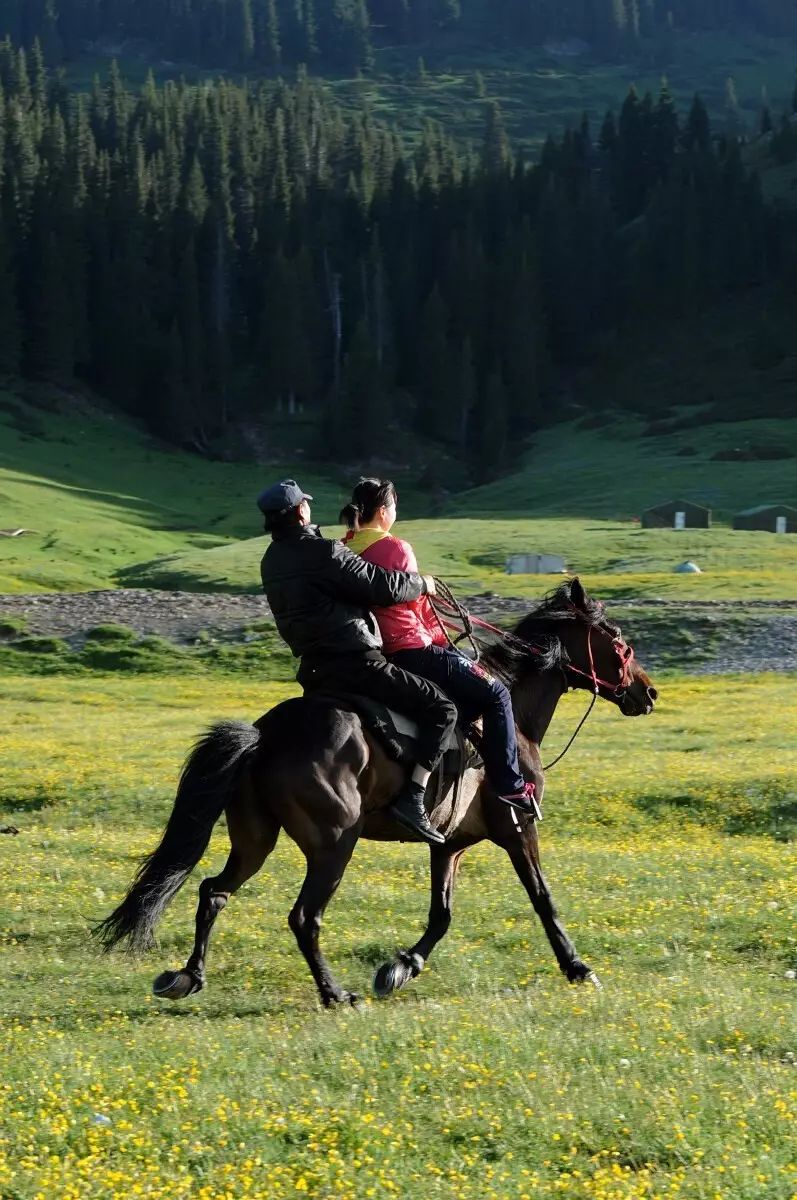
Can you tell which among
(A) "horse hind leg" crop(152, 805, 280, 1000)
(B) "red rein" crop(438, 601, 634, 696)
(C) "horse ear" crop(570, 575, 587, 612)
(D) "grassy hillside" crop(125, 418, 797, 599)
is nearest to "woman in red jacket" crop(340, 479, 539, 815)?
(B) "red rein" crop(438, 601, 634, 696)

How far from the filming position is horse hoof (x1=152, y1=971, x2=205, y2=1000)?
12.4 meters

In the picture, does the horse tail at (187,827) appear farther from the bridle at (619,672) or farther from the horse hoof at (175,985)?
the bridle at (619,672)

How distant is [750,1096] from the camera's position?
9484 mm

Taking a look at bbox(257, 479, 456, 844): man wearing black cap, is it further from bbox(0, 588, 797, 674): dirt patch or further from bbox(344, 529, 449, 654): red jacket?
bbox(0, 588, 797, 674): dirt patch

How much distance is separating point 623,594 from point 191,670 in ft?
67.0

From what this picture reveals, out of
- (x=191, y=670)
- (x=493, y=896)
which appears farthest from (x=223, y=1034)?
(x=191, y=670)

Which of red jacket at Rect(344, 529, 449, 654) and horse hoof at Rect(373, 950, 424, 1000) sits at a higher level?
red jacket at Rect(344, 529, 449, 654)

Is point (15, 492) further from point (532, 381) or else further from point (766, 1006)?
point (766, 1006)

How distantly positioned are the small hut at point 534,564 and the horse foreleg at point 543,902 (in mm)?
62440

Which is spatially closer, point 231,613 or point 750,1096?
point 750,1096

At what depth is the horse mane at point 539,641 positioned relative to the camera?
15375 millimetres

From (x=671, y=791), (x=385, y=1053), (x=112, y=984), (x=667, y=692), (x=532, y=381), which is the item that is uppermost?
(x=385, y=1053)

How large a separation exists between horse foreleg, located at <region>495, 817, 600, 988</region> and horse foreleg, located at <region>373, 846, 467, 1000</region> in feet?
1.83

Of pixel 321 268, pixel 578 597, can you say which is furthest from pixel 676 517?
pixel 321 268
